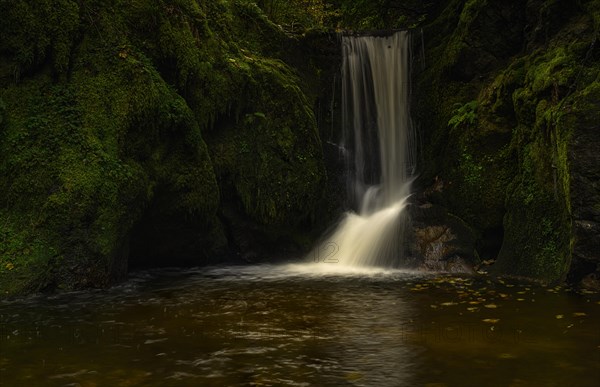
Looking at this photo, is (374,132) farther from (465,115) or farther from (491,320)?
(491,320)

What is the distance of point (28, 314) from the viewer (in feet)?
21.9

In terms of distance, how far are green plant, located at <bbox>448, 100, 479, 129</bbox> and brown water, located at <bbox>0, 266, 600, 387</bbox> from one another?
416cm

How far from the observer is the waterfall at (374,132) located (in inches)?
502

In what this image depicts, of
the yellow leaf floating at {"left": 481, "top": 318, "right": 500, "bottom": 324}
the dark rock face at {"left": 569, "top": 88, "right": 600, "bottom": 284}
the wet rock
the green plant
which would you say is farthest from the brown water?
the green plant

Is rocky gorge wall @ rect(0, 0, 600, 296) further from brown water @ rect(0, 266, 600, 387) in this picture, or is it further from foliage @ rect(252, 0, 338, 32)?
foliage @ rect(252, 0, 338, 32)

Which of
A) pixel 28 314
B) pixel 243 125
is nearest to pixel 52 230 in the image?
pixel 28 314

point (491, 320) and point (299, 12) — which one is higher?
point (299, 12)

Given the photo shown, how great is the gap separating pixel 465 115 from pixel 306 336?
24.6ft

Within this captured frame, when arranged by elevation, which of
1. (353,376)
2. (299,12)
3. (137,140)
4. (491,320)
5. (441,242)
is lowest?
(353,376)

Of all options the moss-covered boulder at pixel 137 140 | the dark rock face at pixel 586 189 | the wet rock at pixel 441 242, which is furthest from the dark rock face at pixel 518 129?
the moss-covered boulder at pixel 137 140

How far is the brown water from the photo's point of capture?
459cm

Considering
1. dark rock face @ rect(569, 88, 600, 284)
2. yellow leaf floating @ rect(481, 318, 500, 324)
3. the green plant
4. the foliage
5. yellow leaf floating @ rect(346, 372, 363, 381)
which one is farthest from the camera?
the foliage

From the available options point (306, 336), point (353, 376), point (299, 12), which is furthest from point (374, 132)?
point (353, 376)

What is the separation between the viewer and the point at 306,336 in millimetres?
5824
